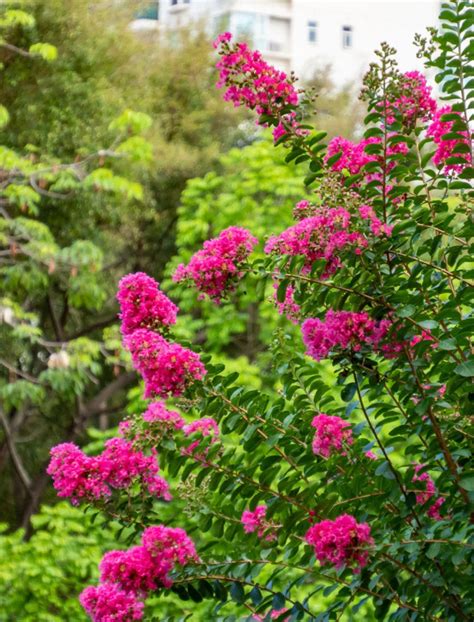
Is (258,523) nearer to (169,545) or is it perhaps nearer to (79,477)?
(169,545)

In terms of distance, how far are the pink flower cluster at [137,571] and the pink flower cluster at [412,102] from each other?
82cm

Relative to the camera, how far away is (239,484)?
1914 mm

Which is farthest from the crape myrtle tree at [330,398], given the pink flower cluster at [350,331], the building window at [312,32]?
the building window at [312,32]

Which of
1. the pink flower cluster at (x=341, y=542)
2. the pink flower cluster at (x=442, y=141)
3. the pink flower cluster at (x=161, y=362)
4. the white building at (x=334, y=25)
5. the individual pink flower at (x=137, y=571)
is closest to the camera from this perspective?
the pink flower cluster at (x=341, y=542)

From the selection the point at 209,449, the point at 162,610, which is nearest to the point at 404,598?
the point at 209,449

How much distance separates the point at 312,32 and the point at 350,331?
21.0m

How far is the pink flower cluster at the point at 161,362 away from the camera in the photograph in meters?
1.77

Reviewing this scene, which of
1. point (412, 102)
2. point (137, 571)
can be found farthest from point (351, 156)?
point (137, 571)

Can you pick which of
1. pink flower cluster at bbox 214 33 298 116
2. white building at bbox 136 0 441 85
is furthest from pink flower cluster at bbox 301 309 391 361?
white building at bbox 136 0 441 85

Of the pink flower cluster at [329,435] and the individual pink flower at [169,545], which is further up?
the pink flower cluster at [329,435]

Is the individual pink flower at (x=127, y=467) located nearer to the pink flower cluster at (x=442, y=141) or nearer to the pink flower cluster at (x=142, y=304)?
the pink flower cluster at (x=142, y=304)

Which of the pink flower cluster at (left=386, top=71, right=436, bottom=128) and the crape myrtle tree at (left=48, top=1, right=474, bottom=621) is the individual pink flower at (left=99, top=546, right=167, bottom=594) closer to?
the crape myrtle tree at (left=48, top=1, right=474, bottom=621)

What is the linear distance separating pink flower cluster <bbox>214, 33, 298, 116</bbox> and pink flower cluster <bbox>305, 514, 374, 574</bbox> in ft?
2.25

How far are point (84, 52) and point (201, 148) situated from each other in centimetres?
182
